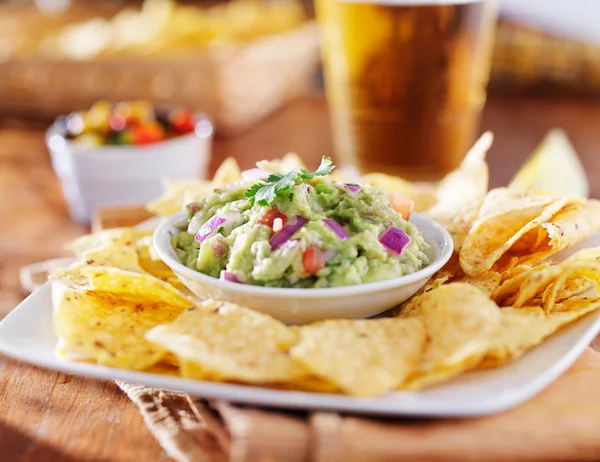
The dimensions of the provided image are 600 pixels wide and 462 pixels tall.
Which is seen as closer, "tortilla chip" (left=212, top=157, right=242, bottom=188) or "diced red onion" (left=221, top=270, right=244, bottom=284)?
"diced red onion" (left=221, top=270, right=244, bottom=284)

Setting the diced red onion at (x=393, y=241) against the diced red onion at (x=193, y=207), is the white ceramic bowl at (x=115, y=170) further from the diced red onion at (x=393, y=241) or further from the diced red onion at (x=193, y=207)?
the diced red onion at (x=393, y=241)

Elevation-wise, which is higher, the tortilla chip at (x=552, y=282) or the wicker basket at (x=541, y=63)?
the tortilla chip at (x=552, y=282)

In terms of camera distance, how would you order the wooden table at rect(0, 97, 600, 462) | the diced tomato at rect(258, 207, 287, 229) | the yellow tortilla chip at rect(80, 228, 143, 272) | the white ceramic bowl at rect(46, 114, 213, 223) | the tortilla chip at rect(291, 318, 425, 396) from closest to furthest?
the tortilla chip at rect(291, 318, 425, 396) < the wooden table at rect(0, 97, 600, 462) < the diced tomato at rect(258, 207, 287, 229) < the yellow tortilla chip at rect(80, 228, 143, 272) < the white ceramic bowl at rect(46, 114, 213, 223)

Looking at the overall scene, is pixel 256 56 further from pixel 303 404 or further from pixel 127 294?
pixel 303 404

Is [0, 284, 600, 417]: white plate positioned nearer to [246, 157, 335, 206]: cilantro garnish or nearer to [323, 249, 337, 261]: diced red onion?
[323, 249, 337, 261]: diced red onion

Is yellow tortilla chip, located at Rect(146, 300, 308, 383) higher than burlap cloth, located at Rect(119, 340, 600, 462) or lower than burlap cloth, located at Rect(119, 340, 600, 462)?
higher

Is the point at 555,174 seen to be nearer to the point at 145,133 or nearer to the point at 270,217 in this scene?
the point at 270,217

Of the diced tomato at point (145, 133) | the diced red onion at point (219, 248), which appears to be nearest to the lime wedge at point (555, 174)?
the diced red onion at point (219, 248)

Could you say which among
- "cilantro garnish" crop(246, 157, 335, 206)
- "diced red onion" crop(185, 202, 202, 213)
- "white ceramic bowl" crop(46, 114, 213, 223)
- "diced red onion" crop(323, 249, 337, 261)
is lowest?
"white ceramic bowl" crop(46, 114, 213, 223)

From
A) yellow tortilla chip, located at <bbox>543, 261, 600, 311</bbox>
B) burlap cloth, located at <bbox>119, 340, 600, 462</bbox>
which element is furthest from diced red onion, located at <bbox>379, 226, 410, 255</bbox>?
burlap cloth, located at <bbox>119, 340, 600, 462</bbox>
